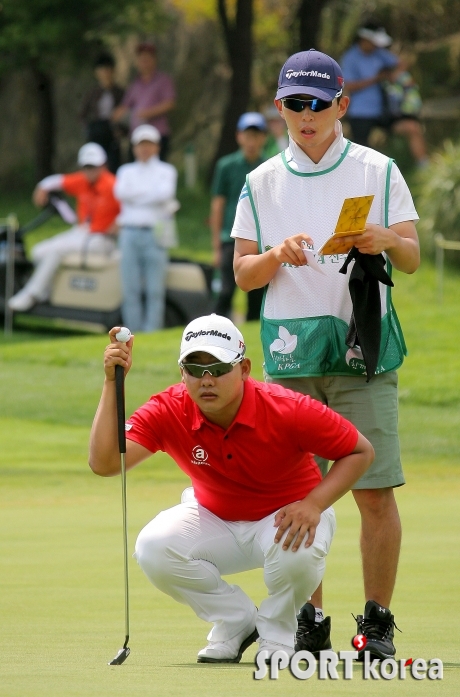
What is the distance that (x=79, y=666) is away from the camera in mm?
4375

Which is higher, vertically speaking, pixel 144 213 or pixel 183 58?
pixel 183 58

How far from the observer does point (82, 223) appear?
15758 mm

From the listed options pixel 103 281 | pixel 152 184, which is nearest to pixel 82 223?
pixel 103 281

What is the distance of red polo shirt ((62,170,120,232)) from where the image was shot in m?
15.4

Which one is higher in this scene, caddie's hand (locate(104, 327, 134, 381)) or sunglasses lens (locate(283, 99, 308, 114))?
sunglasses lens (locate(283, 99, 308, 114))

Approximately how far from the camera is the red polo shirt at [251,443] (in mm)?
4762

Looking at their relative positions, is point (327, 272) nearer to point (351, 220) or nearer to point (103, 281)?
point (351, 220)

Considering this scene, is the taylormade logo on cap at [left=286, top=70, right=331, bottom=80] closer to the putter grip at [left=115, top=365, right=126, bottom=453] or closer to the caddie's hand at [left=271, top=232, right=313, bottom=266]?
the caddie's hand at [left=271, top=232, right=313, bottom=266]

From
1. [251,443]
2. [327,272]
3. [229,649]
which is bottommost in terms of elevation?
[229,649]

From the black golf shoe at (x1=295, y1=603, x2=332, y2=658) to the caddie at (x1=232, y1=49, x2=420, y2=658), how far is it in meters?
0.01

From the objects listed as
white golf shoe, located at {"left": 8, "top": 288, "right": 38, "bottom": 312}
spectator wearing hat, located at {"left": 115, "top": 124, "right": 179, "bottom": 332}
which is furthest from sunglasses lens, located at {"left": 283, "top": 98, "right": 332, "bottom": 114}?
white golf shoe, located at {"left": 8, "top": 288, "right": 38, "bottom": 312}

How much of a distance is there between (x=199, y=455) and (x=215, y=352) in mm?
393

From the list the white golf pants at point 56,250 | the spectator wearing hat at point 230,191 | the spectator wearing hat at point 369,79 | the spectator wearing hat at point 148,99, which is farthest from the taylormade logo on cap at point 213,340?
the spectator wearing hat at point 148,99

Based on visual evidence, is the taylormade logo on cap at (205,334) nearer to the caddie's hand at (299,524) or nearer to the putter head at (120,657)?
the caddie's hand at (299,524)
